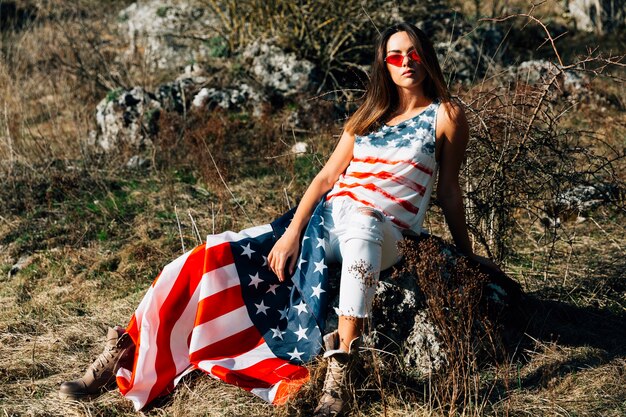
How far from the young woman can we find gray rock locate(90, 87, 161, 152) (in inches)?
160

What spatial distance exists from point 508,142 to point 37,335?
9.64 feet

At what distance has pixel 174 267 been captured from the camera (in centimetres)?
323

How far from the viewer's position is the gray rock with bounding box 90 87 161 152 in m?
7.10

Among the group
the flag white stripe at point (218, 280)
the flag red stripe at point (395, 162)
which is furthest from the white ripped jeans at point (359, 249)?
the flag white stripe at point (218, 280)

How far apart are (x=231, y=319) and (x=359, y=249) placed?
2.35ft


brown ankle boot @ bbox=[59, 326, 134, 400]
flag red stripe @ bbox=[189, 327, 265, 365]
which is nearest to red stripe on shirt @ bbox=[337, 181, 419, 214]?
flag red stripe @ bbox=[189, 327, 265, 365]

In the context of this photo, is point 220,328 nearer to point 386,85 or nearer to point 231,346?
point 231,346

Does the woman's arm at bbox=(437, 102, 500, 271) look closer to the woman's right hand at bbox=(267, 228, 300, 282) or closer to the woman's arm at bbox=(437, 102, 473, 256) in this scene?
the woman's arm at bbox=(437, 102, 473, 256)

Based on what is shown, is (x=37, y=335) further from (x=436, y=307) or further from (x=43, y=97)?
(x=43, y=97)

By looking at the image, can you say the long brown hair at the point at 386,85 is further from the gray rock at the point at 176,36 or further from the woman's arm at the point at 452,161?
the gray rock at the point at 176,36

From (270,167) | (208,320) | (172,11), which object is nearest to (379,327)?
(208,320)

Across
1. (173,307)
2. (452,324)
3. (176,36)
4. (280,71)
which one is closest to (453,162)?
(452,324)

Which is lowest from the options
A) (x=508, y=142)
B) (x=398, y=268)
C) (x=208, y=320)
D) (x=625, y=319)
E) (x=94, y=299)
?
(x=94, y=299)

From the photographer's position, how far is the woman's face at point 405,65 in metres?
3.20
